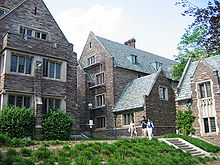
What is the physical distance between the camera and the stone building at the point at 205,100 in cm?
2169

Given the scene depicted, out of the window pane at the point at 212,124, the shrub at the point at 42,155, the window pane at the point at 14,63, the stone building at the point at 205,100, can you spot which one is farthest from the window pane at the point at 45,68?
the window pane at the point at 212,124

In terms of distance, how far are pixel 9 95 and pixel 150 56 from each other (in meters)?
26.9

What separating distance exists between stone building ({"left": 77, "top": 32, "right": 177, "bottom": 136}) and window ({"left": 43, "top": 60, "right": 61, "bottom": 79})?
22.7 ft

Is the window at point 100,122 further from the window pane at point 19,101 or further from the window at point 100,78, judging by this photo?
the window pane at point 19,101

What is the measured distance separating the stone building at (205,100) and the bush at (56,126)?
10912mm

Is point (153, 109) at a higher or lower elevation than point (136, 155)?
higher

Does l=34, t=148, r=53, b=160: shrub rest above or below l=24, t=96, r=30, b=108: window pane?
below

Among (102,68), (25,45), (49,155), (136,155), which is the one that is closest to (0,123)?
(25,45)

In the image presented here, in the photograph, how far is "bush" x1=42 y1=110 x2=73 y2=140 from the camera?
64.6ft

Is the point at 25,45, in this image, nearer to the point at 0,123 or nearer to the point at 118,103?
the point at 0,123

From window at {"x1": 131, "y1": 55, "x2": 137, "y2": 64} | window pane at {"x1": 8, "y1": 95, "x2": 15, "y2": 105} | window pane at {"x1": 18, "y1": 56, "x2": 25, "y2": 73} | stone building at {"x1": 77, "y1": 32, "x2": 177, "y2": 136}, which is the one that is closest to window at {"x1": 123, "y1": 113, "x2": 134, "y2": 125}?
stone building at {"x1": 77, "y1": 32, "x2": 177, "y2": 136}

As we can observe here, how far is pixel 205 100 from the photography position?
22.5 m

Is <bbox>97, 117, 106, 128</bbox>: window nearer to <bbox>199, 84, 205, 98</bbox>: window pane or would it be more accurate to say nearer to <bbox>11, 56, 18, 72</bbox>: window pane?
<bbox>199, 84, 205, 98</bbox>: window pane

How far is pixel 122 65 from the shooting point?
108 feet
